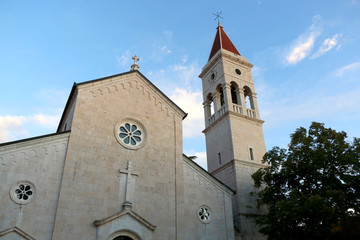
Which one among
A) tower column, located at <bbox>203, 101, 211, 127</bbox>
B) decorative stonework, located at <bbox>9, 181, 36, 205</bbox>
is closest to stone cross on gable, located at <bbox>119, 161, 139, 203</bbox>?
decorative stonework, located at <bbox>9, 181, 36, 205</bbox>

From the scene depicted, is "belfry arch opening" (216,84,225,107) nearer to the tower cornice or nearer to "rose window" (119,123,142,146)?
the tower cornice

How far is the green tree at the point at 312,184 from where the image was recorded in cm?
1503

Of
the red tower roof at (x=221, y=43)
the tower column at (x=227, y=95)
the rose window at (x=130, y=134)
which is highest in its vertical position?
the red tower roof at (x=221, y=43)

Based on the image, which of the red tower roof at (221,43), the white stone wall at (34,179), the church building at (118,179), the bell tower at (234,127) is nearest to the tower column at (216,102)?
the bell tower at (234,127)

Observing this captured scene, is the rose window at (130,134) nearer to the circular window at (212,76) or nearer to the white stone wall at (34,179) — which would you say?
the white stone wall at (34,179)

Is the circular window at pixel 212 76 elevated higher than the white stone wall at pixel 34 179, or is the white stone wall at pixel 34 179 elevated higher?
the circular window at pixel 212 76

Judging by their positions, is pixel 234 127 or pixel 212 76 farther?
pixel 212 76

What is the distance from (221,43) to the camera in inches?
1205

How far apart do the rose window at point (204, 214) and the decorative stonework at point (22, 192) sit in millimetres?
9337

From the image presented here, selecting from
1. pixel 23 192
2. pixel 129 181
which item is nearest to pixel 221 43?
pixel 129 181

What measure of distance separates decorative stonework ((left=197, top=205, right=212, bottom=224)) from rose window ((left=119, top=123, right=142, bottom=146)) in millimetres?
5657

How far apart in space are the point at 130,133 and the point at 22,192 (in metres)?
6.53

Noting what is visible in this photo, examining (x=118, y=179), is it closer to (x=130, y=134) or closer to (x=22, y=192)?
(x=130, y=134)

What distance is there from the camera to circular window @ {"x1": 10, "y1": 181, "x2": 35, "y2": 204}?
13.0m
